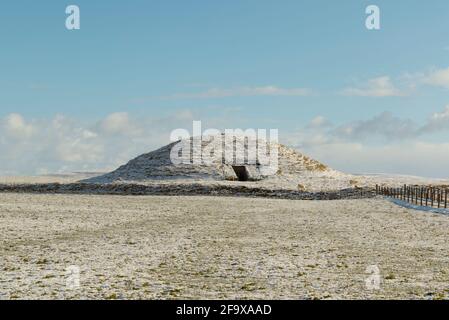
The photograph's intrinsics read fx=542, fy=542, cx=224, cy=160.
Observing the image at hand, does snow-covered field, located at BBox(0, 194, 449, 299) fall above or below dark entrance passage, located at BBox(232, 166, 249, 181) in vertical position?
below

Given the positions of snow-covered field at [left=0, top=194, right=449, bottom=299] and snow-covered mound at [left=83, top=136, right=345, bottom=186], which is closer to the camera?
snow-covered field at [left=0, top=194, right=449, bottom=299]

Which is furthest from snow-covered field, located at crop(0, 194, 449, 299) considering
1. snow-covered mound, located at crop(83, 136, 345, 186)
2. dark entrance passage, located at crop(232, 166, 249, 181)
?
dark entrance passage, located at crop(232, 166, 249, 181)

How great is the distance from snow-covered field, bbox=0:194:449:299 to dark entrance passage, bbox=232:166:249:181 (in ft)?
161

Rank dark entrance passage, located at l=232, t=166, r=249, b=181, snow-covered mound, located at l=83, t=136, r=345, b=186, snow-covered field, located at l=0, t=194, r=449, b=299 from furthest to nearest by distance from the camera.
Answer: dark entrance passage, located at l=232, t=166, r=249, b=181, snow-covered mound, located at l=83, t=136, r=345, b=186, snow-covered field, located at l=0, t=194, r=449, b=299

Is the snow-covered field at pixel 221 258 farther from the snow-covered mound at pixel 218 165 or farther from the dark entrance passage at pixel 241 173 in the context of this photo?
the dark entrance passage at pixel 241 173

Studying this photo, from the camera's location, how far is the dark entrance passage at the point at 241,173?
78.6 m

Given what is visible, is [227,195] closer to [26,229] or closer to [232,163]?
[232,163]

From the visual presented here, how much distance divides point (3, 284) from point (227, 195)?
4905 centimetres

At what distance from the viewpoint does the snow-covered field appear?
11719 mm

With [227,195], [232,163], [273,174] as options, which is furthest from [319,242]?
[232,163]

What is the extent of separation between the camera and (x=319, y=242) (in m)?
20.3

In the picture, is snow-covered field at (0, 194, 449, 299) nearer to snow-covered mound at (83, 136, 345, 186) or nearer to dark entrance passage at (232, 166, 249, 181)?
snow-covered mound at (83, 136, 345, 186)

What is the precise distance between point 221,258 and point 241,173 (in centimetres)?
6470

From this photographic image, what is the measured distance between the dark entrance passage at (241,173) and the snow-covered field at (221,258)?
49.1 meters
